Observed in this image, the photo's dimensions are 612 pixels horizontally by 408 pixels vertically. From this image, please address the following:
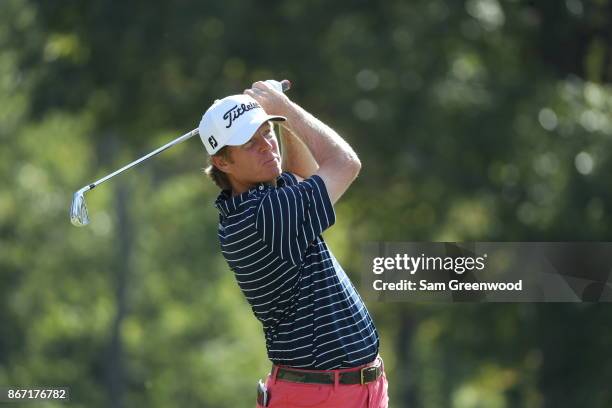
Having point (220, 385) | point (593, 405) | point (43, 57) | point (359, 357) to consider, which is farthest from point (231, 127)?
point (220, 385)

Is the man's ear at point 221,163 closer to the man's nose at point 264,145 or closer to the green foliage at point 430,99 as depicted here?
the man's nose at point 264,145

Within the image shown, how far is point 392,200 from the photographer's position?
14.7 metres

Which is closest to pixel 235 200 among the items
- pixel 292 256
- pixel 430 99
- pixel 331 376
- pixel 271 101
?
pixel 292 256

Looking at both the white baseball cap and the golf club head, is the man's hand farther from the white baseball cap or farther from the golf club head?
the golf club head

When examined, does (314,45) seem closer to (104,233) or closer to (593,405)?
(593,405)

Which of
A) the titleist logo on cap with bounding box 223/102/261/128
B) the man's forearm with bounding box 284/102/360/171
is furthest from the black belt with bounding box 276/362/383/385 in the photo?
the titleist logo on cap with bounding box 223/102/261/128

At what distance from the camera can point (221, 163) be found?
4641 mm

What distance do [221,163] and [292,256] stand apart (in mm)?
406

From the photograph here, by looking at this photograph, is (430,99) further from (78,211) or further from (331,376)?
(331,376)

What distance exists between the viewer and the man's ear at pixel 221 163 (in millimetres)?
4627

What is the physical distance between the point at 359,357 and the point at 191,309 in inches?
829

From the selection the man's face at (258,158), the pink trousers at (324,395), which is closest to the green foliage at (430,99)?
the pink trousers at (324,395)

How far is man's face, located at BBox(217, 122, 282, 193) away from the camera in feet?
15.0

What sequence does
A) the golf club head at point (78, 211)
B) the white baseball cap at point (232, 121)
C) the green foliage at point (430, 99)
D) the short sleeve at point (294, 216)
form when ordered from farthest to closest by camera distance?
the green foliage at point (430, 99), the golf club head at point (78, 211), the white baseball cap at point (232, 121), the short sleeve at point (294, 216)
